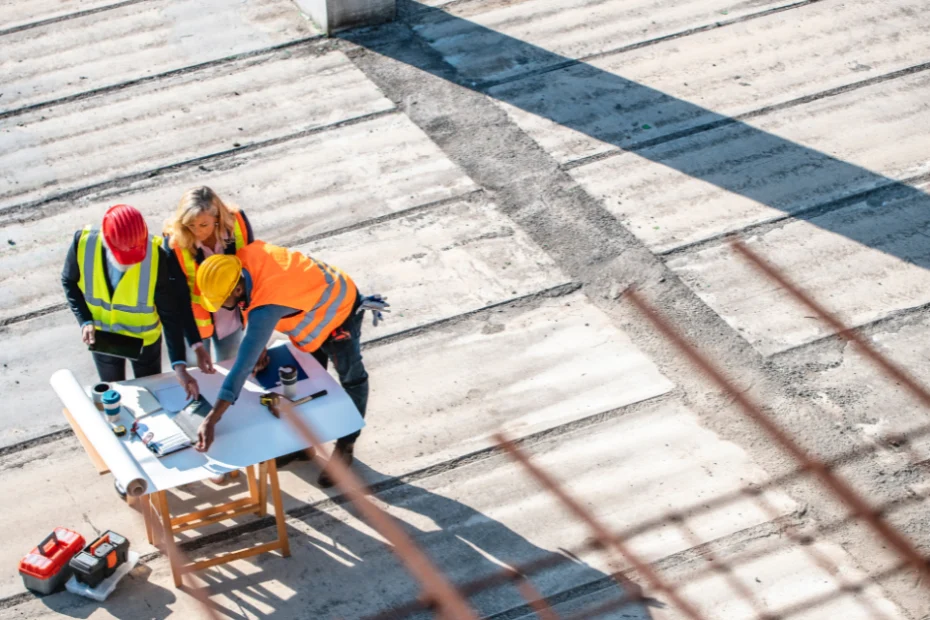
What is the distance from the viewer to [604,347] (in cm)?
761

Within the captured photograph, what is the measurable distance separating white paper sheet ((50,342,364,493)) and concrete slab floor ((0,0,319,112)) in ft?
15.9

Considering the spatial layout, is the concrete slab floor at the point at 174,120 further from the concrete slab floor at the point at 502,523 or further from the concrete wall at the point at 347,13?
the concrete slab floor at the point at 502,523

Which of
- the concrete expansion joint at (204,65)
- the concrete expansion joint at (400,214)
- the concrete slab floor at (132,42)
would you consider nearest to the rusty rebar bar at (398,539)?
the concrete expansion joint at (400,214)

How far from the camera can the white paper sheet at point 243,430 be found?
5.65 m

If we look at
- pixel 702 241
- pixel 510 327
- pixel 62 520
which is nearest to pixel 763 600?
pixel 510 327

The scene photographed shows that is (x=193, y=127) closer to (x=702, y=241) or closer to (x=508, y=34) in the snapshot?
(x=508, y=34)

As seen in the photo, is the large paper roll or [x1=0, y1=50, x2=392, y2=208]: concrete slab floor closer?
the large paper roll

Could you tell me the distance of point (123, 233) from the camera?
19.0 ft

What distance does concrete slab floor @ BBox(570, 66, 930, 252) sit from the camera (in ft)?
28.2

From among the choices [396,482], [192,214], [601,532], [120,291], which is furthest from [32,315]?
[601,532]

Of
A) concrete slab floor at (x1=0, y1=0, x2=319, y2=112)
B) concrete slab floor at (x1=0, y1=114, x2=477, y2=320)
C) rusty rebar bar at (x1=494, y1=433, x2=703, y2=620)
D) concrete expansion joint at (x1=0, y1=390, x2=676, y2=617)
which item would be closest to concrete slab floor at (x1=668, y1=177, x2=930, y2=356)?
concrete expansion joint at (x1=0, y1=390, x2=676, y2=617)

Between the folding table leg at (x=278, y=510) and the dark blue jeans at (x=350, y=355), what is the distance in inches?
20.3

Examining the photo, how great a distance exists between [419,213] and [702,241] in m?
2.01

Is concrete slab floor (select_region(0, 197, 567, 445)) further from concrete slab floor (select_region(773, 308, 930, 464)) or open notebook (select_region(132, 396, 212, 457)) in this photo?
concrete slab floor (select_region(773, 308, 930, 464))
